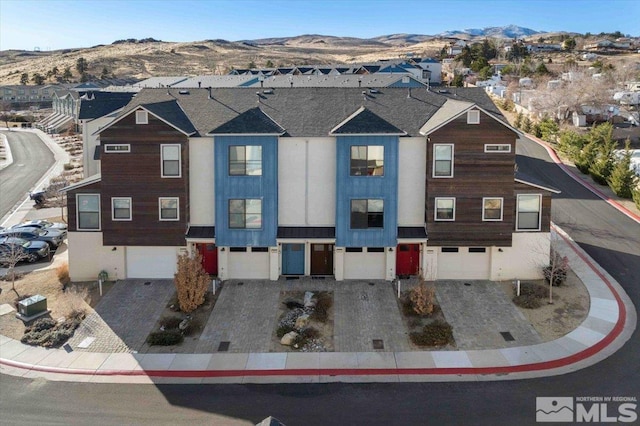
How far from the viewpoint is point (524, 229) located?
29.7 meters

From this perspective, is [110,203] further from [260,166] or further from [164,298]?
[260,166]

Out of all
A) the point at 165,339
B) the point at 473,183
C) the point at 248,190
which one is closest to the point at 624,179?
the point at 473,183

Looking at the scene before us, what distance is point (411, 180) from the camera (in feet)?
97.0

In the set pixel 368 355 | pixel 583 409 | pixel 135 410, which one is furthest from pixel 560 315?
pixel 135 410

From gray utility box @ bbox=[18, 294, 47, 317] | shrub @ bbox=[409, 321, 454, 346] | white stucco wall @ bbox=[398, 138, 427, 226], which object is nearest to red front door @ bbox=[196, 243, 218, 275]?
gray utility box @ bbox=[18, 294, 47, 317]

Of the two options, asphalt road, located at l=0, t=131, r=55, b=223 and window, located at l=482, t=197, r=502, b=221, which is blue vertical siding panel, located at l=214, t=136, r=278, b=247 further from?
asphalt road, located at l=0, t=131, r=55, b=223

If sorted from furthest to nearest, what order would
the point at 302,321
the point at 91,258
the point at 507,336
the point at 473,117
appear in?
1. the point at 91,258
2. the point at 473,117
3. the point at 302,321
4. the point at 507,336

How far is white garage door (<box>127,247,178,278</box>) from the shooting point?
3023 cm

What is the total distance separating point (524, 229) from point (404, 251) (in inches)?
261

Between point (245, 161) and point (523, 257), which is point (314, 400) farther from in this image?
point (523, 257)

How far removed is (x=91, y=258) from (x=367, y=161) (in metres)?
16.3

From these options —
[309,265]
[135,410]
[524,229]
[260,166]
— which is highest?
[260,166]

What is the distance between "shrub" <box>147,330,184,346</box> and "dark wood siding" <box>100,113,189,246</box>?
21.6ft

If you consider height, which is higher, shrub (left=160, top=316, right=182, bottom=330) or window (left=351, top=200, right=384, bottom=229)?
window (left=351, top=200, right=384, bottom=229)
